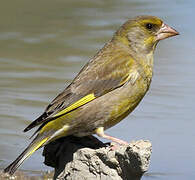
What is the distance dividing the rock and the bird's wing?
316 millimetres

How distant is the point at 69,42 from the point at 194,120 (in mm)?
3676

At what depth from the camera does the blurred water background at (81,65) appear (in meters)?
9.55

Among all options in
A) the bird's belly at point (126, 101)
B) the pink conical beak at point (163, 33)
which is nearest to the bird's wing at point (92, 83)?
the bird's belly at point (126, 101)

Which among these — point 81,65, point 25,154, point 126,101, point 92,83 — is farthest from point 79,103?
point 81,65

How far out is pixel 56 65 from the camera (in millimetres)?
12219

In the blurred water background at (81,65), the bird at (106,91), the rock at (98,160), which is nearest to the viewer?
the rock at (98,160)

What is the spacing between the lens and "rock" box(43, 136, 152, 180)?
6.72 meters

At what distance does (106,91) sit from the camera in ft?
25.9

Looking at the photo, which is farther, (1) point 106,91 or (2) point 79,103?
(1) point 106,91

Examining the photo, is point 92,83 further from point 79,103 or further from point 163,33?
point 163,33

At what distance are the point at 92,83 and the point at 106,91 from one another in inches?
5.6

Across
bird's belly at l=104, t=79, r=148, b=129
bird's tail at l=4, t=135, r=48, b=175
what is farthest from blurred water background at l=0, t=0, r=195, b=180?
bird's tail at l=4, t=135, r=48, b=175

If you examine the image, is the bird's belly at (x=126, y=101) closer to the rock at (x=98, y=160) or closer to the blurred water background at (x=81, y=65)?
the rock at (x=98, y=160)

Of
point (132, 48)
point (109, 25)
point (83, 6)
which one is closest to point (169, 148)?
point (132, 48)
